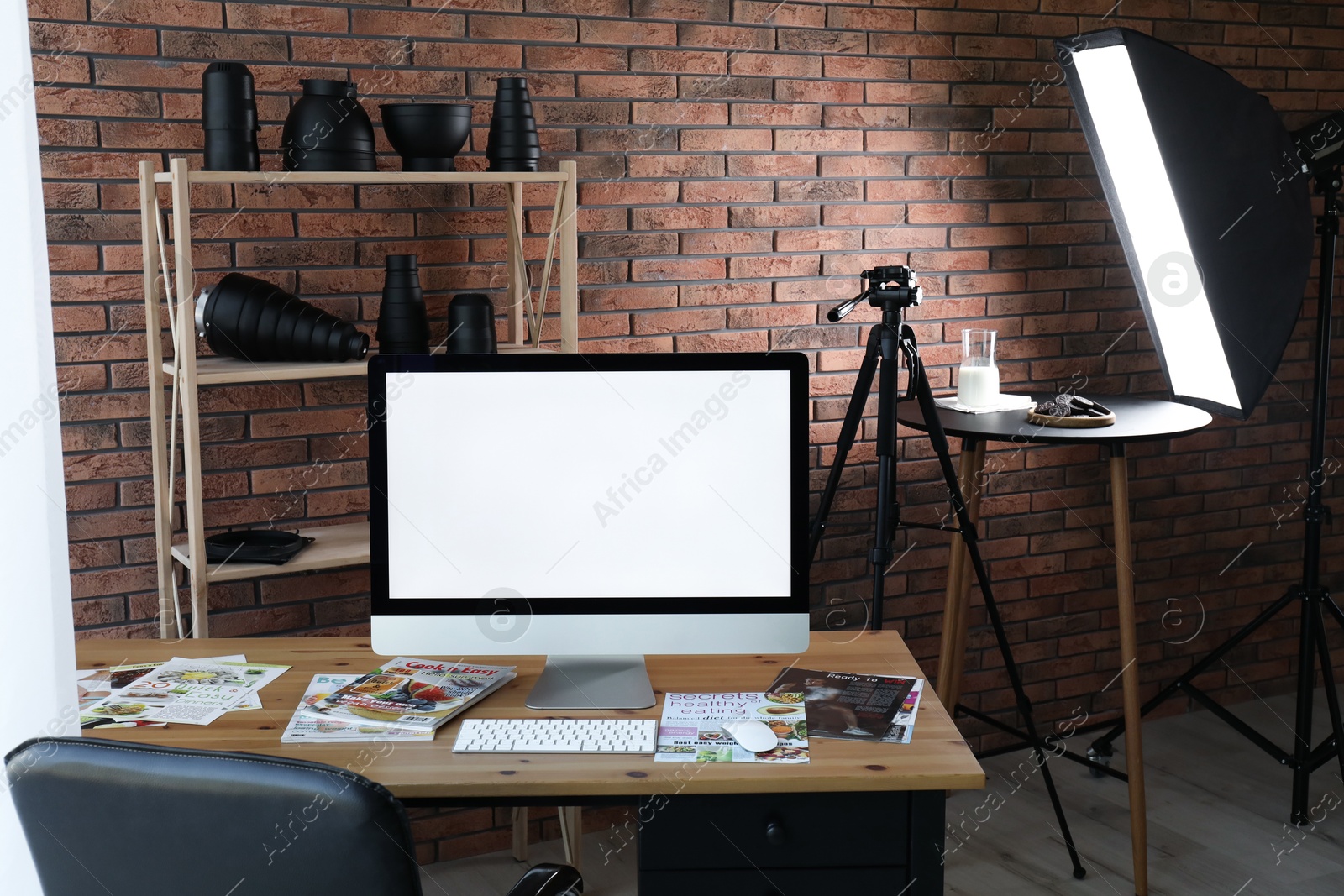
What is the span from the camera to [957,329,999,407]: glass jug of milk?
278 centimetres

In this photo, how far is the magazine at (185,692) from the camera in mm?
1638

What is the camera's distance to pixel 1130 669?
260cm

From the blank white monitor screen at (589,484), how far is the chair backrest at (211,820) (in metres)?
0.67

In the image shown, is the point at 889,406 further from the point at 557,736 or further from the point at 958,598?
the point at 557,736

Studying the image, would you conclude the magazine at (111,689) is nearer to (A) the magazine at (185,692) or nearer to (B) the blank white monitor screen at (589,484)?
(A) the magazine at (185,692)

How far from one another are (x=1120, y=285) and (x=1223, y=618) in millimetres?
1135

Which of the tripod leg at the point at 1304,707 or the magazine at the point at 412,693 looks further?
the tripod leg at the point at 1304,707

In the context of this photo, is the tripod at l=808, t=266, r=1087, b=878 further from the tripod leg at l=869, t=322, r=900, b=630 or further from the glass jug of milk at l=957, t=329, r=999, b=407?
the glass jug of milk at l=957, t=329, r=999, b=407

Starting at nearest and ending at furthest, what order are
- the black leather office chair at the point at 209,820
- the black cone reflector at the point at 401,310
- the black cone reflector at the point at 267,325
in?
the black leather office chair at the point at 209,820 → the black cone reflector at the point at 267,325 → the black cone reflector at the point at 401,310

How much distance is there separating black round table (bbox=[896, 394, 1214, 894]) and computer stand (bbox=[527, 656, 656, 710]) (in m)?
1.07

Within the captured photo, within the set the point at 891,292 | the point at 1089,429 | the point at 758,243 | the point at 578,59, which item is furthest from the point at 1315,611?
the point at 578,59

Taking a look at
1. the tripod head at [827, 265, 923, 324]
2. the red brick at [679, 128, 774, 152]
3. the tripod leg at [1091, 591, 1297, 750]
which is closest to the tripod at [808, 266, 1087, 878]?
the tripod head at [827, 265, 923, 324]

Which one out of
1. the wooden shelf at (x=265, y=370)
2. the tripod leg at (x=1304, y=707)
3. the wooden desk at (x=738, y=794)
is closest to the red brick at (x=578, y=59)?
the wooden shelf at (x=265, y=370)

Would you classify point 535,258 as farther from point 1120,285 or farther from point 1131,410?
point 1120,285
